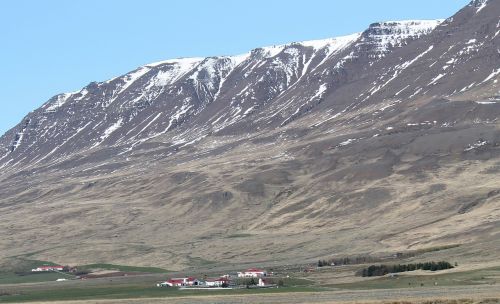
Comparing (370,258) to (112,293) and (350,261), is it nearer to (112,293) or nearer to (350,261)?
(350,261)

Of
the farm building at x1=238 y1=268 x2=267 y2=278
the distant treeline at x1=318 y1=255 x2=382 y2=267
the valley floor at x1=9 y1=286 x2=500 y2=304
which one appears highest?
the distant treeline at x1=318 y1=255 x2=382 y2=267

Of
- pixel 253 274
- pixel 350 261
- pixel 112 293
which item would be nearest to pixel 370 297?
pixel 112 293

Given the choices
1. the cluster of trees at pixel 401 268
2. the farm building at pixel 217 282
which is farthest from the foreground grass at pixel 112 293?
the cluster of trees at pixel 401 268

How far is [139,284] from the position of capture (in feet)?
521

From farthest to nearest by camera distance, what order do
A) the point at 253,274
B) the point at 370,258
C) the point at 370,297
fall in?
1. the point at 370,258
2. the point at 253,274
3. the point at 370,297

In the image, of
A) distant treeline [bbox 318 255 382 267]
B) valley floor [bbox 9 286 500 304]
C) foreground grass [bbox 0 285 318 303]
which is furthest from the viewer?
distant treeline [bbox 318 255 382 267]

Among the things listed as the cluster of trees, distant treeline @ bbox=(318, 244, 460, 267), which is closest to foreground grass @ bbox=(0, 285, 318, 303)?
the cluster of trees

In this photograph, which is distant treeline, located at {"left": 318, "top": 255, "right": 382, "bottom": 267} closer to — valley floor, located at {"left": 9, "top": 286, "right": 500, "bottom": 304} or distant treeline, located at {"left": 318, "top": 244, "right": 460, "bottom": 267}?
distant treeline, located at {"left": 318, "top": 244, "right": 460, "bottom": 267}

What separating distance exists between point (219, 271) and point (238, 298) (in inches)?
2900

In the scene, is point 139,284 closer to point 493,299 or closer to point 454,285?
point 454,285

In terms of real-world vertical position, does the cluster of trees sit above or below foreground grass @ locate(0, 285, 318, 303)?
above

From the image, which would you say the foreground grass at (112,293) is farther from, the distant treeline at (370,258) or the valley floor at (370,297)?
the distant treeline at (370,258)

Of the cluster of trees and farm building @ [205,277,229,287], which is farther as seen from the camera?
farm building @ [205,277,229,287]

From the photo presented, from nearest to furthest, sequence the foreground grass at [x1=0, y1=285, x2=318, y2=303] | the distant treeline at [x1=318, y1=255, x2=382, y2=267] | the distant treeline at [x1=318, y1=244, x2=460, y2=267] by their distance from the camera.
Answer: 1. the foreground grass at [x1=0, y1=285, x2=318, y2=303]
2. the distant treeline at [x1=318, y1=255, x2=382, y2=267]
3. the distant treeline at [x1=318, y1=244, x2=460, y2=267]
